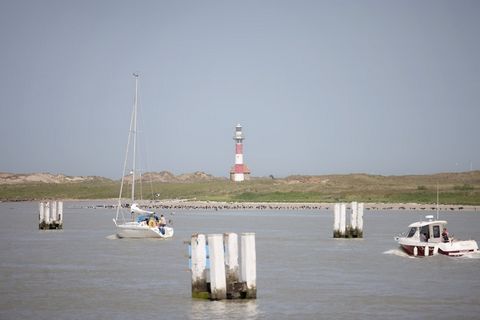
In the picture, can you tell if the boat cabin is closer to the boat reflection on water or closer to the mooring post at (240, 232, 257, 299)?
the boat reflection on water

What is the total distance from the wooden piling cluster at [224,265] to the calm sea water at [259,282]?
40 cm

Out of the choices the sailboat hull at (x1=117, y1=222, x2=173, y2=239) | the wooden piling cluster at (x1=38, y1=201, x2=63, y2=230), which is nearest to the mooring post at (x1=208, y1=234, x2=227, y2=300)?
the sailboat hull at (x1=117, y1=222, x2=173, y2=239)

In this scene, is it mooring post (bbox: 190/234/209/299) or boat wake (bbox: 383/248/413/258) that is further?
boat wake (bbox: 383/248/413/258)

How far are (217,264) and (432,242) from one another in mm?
19669

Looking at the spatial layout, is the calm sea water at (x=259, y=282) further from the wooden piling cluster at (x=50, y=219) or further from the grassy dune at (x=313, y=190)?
the grassy dune at (x=313, y=190)

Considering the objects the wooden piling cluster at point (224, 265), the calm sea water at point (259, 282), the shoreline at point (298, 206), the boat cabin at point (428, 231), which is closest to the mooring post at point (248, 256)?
the wooden piling cluster at point (224, 265)

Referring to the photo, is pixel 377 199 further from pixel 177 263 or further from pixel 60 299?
pixel 60 299

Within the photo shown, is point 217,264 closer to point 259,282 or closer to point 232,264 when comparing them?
point 232,264

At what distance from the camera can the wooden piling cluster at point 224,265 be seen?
940 inches

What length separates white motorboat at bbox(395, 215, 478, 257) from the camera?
133 feet

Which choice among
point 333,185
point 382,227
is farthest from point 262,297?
point 333,185

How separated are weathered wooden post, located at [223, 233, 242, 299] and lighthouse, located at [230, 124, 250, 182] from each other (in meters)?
124

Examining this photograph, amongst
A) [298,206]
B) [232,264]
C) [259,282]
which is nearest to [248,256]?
[232,264]

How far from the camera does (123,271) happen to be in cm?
3578
